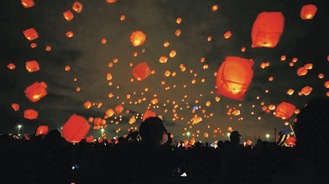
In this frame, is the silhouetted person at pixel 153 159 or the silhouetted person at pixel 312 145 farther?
the silhouetted person at pixel 153 159

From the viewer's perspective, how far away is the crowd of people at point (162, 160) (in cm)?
160

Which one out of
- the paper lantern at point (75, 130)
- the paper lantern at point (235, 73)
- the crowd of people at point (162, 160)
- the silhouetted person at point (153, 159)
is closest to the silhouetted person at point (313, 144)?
the crowd of people at point (162, 160)

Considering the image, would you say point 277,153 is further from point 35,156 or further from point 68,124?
point 68,124

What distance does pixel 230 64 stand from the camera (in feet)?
19.3

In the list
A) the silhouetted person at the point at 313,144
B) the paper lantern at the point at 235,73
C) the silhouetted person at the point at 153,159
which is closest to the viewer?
the silhouetted person at the point at 313,144

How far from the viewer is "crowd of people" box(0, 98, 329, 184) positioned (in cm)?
160

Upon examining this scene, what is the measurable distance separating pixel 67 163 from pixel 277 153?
203 inches

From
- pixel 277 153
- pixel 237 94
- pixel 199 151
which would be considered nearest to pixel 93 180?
pixel 199 151

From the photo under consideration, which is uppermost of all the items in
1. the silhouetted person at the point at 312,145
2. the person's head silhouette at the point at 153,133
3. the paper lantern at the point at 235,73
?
the paper lantern at the point at 235,73

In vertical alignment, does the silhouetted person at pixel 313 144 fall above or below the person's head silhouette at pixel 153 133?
below

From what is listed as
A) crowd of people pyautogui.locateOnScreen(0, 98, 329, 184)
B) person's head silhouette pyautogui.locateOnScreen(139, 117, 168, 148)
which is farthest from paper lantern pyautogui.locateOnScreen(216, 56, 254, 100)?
person's head silhouette pyautogui.locateOnScreen(139, 117, 168, 148)

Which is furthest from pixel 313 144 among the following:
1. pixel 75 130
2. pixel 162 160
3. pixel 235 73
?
pixel 75 130

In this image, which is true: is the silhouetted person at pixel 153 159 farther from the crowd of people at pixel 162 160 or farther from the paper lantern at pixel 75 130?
the paper lantern at pixel 75 130

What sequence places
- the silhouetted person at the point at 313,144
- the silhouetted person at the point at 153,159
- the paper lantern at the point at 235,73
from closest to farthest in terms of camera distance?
1. the silhouetted person at the point at 313,144
2. the silhouetted person at the point at 153,159
3. the paper lantern at the point at 235,73
